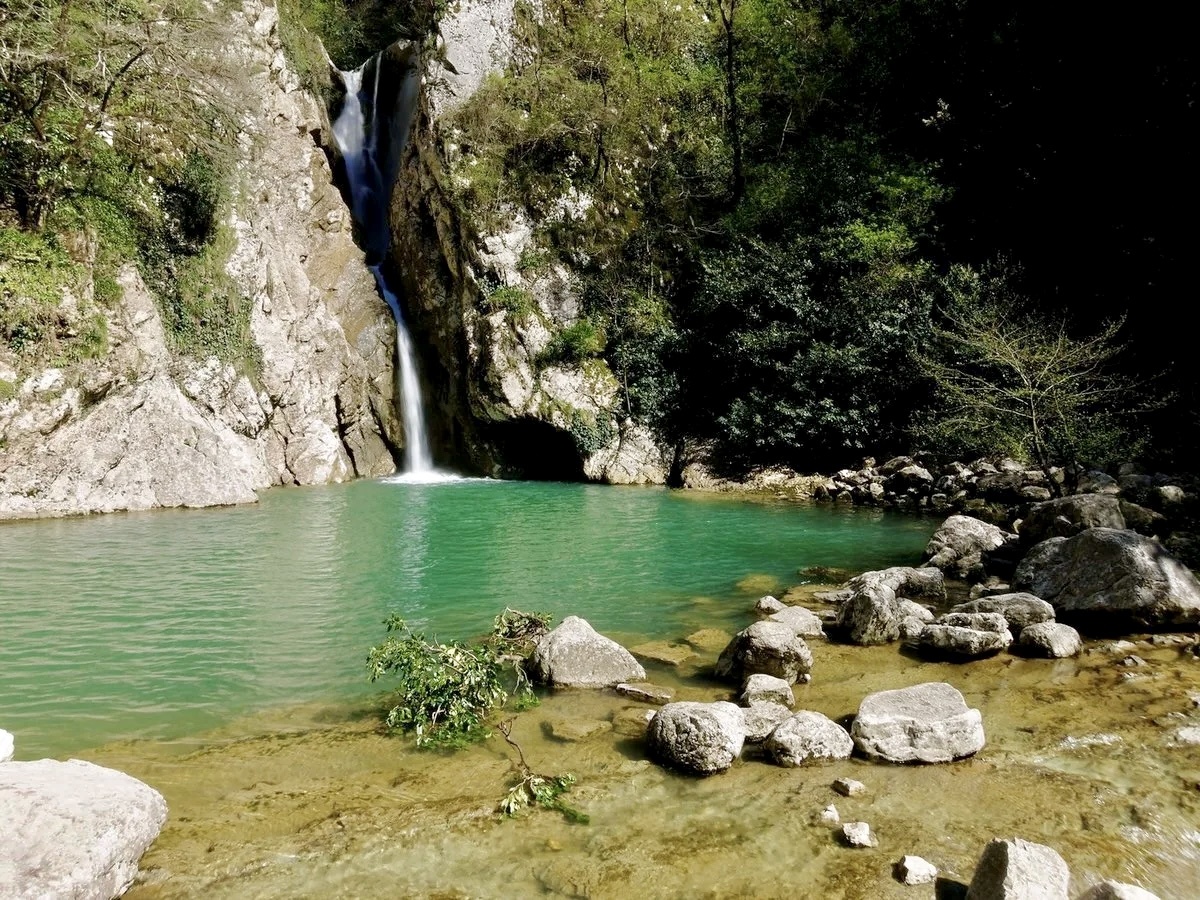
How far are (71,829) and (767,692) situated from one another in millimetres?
4615

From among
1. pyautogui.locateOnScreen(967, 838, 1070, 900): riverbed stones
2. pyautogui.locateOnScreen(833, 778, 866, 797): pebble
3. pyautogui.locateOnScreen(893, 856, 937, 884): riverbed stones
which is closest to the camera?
pyautogui.locateOnScreen(967, 838, 1070, 900): riverbed stones

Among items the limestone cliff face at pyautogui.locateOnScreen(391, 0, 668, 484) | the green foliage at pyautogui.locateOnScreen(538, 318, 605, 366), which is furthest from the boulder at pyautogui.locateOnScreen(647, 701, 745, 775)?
the green foliage at pyautogui.locateOnScreen(538, 318, 605, 366)

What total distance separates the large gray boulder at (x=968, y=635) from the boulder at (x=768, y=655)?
151cm

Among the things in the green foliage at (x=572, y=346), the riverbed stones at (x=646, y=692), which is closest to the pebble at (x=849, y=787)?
the riverbed stones at (x=646, y=692)

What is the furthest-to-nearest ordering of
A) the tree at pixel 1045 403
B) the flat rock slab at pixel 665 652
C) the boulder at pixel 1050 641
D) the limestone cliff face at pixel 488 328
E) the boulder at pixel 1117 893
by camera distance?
the limestone cliff face at pixel 488 328 < the tree at pixel 1045 403 < the flat rock slab at pixel 665 652 < the boulder at pixel 1050 641 < the boulder at pixel 1117 893

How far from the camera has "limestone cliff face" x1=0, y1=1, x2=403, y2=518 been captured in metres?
15.6

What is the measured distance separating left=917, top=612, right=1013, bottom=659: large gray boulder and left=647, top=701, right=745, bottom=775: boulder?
3.07 meters

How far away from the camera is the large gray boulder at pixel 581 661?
6.40 metres

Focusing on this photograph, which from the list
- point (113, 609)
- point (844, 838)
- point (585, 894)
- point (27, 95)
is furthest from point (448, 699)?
point (27, 95)

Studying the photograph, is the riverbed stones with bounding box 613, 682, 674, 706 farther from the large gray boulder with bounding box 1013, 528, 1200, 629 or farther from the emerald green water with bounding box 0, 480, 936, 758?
the large gray boulder with bounding box 1013, 528, 1200, 629

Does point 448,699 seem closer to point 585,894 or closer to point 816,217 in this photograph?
point 585,894

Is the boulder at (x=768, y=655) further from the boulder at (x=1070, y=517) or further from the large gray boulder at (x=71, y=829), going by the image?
the boulder at (x=1070, y=517)

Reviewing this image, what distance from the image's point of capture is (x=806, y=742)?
4.88 meters

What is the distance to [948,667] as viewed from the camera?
6730 mm
